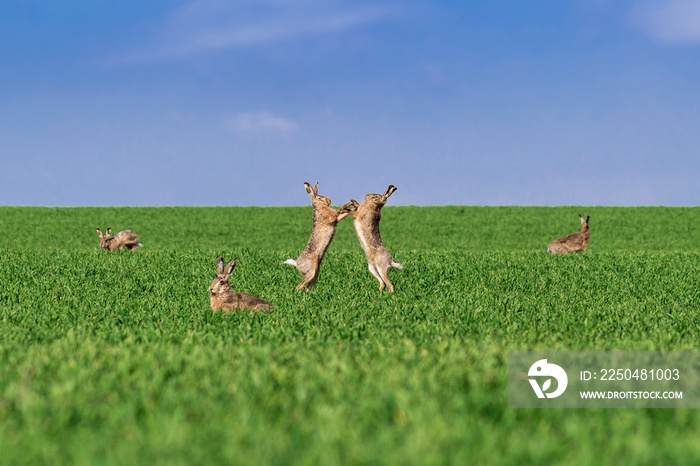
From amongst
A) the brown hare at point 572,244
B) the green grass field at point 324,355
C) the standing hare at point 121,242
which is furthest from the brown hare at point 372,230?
the standing hare at point 121,242

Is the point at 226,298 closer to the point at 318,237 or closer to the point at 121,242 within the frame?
the point at 318,237

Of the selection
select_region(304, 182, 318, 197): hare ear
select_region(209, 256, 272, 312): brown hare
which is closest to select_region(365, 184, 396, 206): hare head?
select_region(304, 182, 318, 197): hare ear

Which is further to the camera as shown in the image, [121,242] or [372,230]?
[121,242]

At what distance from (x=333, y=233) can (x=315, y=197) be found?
844 millimetres

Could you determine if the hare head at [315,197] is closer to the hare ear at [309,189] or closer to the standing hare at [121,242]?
the hare ear at [309,189]

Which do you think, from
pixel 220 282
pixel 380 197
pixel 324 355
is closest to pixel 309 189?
pixel 380 197

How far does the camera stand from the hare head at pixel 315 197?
467 inches

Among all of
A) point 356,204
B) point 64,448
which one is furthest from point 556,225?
point 64,448

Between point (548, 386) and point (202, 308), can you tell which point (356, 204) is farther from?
point (548, 386)

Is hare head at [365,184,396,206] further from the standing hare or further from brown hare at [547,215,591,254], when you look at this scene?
the standing hare

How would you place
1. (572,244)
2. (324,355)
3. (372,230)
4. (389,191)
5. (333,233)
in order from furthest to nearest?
(572,244) < (389,191) < (372,230) < (333,233) < (324,355)

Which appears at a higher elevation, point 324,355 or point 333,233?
point 333,233

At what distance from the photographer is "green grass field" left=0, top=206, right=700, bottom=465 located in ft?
10.9

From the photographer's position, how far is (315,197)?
11992mm
